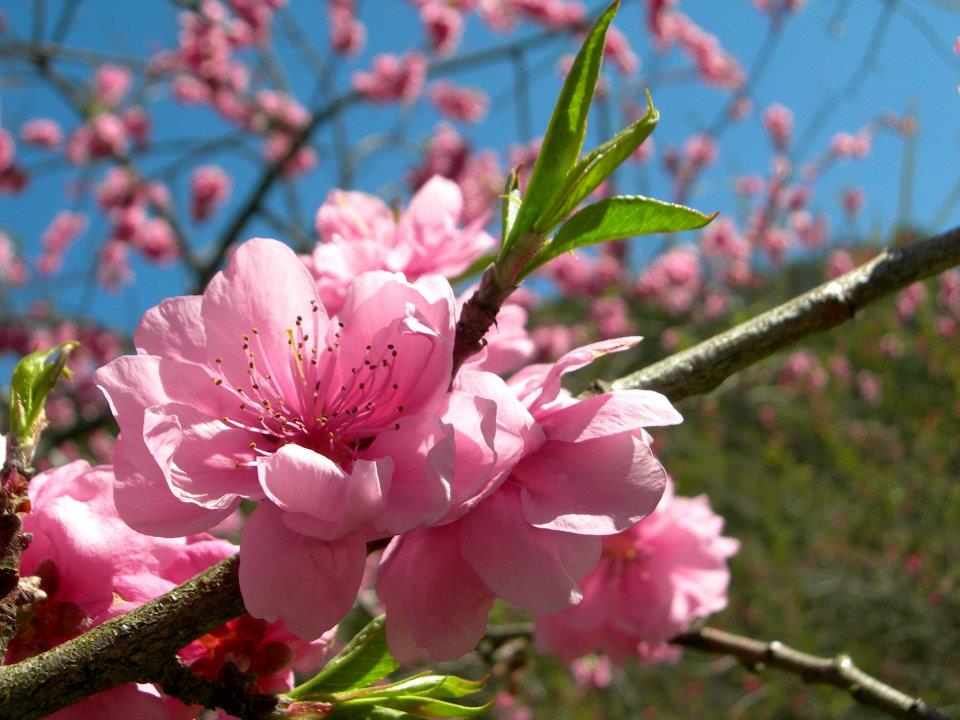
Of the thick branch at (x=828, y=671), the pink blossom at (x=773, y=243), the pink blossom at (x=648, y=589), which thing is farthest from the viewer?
the pink blossom at (x=773, y=243)

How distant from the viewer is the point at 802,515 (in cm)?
702

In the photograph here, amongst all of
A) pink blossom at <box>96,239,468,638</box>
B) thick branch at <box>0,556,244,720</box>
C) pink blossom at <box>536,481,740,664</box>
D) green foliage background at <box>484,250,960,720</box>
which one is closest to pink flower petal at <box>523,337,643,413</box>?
pink blossom at <box>96,239,468,638</box>

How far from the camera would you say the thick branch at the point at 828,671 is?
1.24 m

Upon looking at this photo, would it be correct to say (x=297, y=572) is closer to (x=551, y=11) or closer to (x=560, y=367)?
(x=560, y=367)

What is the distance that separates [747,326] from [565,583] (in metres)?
0.45

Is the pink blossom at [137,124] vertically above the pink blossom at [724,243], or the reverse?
the pink blossom at [137,124]

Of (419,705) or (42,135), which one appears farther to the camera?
(42,135)

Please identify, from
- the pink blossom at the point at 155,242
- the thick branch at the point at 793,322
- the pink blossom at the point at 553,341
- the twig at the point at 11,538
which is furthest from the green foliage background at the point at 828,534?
the pink blossom at the point at 155,242

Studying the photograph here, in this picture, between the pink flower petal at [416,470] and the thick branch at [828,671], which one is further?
the thick branch at [828,671]

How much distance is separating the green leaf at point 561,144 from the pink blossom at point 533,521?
0.15 m

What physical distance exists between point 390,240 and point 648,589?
0.86m

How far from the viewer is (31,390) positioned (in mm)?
874

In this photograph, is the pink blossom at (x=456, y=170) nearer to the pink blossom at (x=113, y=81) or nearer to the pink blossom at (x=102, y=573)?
the pink blossom at (x=113, y=81)

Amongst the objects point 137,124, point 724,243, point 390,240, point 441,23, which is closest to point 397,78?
point 441,23
